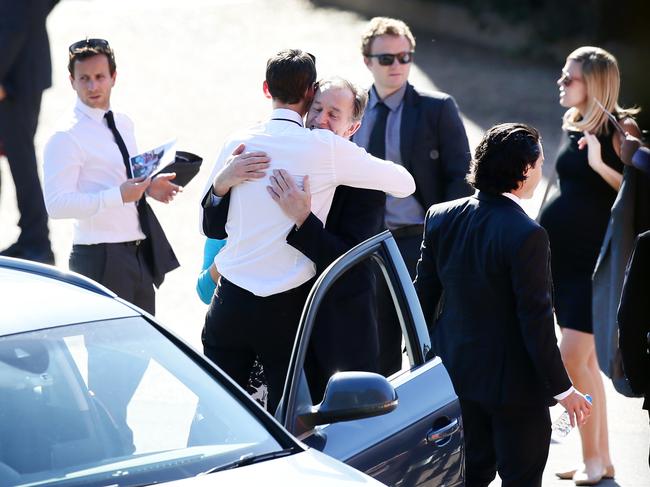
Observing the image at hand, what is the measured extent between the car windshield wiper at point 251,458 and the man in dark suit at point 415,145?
2.92 meters

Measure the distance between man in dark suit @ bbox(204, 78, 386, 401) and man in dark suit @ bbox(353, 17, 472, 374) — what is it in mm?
1554

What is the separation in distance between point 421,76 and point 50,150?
9.43 meters

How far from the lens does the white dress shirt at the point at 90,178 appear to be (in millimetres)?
5734

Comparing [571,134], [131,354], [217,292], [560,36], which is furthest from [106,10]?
[131,354]

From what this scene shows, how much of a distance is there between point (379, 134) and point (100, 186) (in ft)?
4.84

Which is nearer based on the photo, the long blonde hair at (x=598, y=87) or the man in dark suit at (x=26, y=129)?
the long blonde hair at (x=598, y=87)

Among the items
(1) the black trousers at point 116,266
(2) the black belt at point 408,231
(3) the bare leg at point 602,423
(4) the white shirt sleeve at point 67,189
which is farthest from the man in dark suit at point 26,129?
(3) the bare leg at point 602,423

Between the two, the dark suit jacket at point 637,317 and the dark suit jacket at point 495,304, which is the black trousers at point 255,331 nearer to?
the dark suit jacket at point 495,304

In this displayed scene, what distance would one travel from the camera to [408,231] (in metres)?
6.37

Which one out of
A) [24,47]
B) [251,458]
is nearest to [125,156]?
[251,458]

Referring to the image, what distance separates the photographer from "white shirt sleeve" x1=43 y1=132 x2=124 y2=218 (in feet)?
18.7

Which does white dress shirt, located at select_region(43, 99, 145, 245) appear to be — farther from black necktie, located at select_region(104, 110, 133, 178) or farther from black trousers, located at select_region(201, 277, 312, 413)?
black trousers, located at select_region(201, 277, 312, 413)

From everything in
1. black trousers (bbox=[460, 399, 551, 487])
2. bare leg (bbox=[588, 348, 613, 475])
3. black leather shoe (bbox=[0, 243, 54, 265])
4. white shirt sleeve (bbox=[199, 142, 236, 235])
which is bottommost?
bare leg (bbox=[588, 348, 613, 475])

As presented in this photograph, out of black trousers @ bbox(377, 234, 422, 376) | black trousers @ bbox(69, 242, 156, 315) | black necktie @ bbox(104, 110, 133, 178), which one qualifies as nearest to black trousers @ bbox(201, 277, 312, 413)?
black trousers @ bbox(377, 234, 422, 376)
